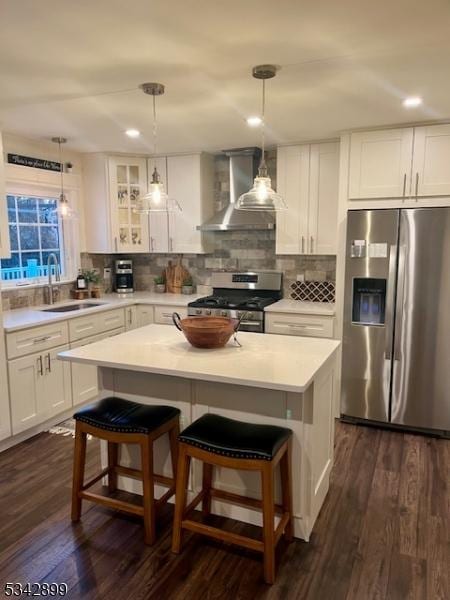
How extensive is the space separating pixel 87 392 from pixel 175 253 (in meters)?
1.80

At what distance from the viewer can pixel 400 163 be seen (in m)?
3.48

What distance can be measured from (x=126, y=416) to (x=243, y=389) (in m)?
0.62

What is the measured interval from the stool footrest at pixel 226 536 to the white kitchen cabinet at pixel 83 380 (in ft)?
6.18

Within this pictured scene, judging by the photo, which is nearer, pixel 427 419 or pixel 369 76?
Answer: pixel 369 76

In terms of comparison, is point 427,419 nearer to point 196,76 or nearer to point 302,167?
point 302,167

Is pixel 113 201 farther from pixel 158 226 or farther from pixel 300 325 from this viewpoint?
pixel 300 325

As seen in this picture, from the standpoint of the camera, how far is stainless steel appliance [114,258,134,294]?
504 centimetres

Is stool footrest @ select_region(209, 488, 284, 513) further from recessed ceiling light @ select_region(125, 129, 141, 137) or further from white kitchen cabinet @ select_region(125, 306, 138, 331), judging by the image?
recessed ceiling light @ select_region(125, 129, 141, 137)

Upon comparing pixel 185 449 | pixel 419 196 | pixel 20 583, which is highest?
pixel 419 196

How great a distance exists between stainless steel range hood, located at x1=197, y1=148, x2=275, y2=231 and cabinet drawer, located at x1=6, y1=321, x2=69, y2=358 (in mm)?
1724

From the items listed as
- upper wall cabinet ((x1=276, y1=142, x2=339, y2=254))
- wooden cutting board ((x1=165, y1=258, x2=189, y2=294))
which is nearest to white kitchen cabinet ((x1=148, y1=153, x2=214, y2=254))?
wooden cutting board ((x1=165, y1=258, x2=189, y2=294))

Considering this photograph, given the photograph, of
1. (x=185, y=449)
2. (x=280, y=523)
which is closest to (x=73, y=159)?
(x=185, y=449)

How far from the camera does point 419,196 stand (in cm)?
345

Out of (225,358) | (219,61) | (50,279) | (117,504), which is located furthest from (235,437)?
(50,279)
